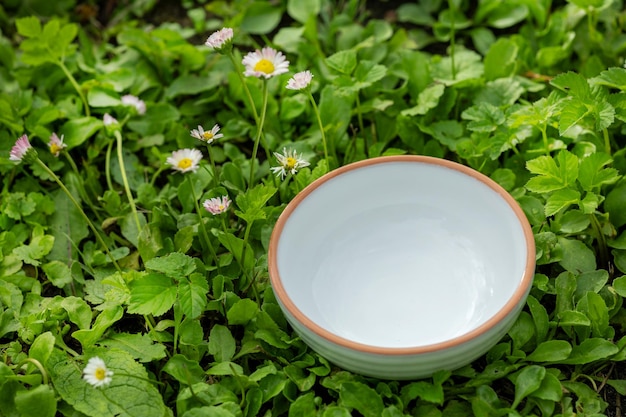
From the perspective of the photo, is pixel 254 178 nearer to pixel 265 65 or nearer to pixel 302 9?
pixel 265 65

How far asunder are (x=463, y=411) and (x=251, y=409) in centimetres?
32

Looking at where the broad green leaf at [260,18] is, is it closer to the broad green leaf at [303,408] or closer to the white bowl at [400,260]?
the white bowl at [400,260]

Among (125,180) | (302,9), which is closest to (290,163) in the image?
(125,180)

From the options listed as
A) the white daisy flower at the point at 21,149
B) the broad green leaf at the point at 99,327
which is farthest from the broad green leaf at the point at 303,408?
the white daisy flower at the point at 21,149

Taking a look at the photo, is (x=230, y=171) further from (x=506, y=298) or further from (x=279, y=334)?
(x=506, y=298)

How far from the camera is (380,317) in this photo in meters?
1.30

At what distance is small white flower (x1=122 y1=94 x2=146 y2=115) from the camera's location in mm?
1726

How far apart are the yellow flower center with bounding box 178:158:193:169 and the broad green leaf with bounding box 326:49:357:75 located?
0.43 m

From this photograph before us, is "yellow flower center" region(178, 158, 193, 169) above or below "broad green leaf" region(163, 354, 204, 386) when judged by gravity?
above

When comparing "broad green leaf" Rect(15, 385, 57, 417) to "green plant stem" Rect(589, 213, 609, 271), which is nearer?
"broad green leaf" Rect(15, 385, 57, 417)

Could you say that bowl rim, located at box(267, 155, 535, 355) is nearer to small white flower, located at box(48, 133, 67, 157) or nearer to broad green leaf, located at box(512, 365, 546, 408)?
broad green leaf, located at box(512, 365, 546, 408)

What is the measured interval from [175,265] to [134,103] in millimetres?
569

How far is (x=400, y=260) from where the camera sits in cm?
139

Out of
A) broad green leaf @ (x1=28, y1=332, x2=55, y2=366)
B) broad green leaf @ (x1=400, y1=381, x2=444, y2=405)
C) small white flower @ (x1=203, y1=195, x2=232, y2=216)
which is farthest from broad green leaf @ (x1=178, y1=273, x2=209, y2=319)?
broad green leaf @ (x1=400, y1=381, x2=444, y2=405)
